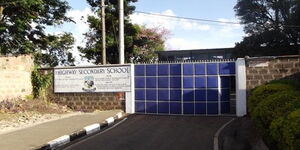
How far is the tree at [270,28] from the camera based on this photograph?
33.2 meters

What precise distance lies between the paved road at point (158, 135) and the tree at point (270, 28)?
1946cm

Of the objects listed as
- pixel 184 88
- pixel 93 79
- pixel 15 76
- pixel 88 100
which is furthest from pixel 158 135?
pixel 15 76

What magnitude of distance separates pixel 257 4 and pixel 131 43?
47.5 feet

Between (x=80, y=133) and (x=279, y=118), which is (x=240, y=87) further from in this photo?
(x=279, y=118)

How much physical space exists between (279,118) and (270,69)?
9.65 meters

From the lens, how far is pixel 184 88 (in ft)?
56.1

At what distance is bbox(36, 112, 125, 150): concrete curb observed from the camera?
33.8ft

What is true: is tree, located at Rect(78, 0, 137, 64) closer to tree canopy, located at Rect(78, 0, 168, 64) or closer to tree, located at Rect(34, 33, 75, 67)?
tree canopy, located at Rect(78, 0, 168, 64)

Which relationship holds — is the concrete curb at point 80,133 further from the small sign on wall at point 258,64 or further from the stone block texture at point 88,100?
the small sign on wall at point 258,64

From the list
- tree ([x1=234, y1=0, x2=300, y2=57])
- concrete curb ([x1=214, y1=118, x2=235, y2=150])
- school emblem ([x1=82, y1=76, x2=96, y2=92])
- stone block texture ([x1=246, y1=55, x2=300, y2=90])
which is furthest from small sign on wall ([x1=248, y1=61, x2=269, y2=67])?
tree ([x1=234, y1=0, x2=300, y2=57])

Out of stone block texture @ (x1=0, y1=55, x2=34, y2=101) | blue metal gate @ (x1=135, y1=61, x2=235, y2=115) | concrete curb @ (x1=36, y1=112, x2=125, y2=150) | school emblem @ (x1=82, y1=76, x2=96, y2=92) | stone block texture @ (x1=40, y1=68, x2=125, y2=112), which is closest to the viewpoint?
concrete curb @ (x1=36, y1=112, x2=125, y2=150)

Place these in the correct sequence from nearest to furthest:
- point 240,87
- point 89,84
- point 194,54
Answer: point 240,87
point 89,84
point 194,54

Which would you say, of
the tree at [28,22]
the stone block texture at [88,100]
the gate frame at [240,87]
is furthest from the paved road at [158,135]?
the tree at [28,22]

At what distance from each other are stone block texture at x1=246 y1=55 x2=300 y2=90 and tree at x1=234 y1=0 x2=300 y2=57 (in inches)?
697
